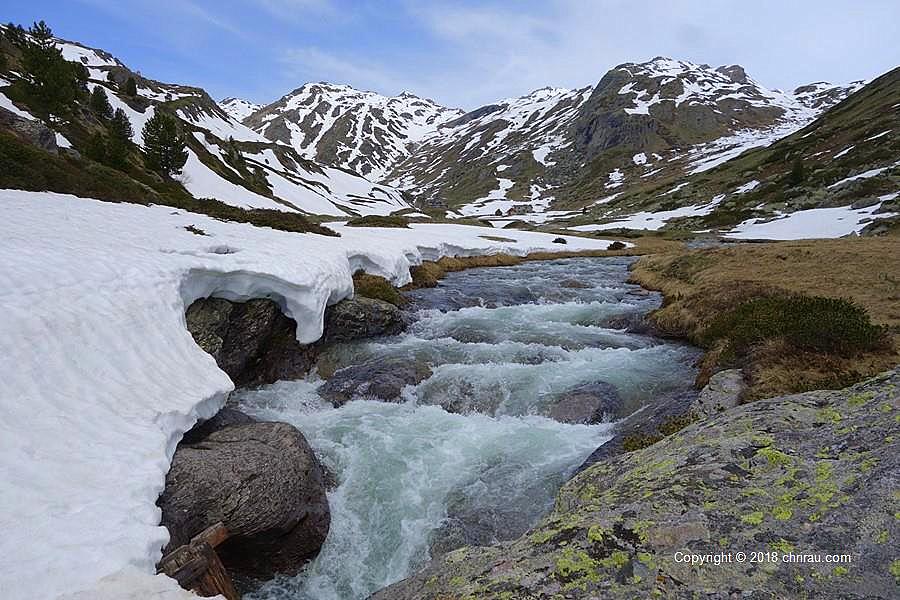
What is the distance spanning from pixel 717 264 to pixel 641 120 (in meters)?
182

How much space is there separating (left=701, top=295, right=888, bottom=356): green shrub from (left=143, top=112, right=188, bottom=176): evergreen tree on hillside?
Result: 52590mm

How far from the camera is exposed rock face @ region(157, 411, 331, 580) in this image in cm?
650

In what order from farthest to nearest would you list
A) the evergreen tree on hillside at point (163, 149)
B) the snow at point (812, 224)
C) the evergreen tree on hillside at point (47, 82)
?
the evergreen tree on hillside at point (163, 149), the snow at point (812, 224), the evergreen tree on hillside at point (47, 82)

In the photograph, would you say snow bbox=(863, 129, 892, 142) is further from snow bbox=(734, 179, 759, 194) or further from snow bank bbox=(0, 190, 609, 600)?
snow bank bbox=(0, 190, 609, 600)

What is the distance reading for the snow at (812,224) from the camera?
41.9m

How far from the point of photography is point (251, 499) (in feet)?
23.0

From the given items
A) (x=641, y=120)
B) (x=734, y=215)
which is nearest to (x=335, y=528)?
(x=734, y=215)

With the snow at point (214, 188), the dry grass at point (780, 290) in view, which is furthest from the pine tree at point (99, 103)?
the dry grass at point (780, 290)

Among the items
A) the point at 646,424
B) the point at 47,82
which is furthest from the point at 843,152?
the point at 47,82

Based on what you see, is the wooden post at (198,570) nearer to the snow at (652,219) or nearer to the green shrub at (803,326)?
the green shrub at (803,326)

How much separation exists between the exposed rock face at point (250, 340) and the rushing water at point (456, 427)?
25.4 inches

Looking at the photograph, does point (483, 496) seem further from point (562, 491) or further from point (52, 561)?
point (52, 561)

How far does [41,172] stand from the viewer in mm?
20734

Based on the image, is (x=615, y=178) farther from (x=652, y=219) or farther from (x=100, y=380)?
(x=100, y=380)
